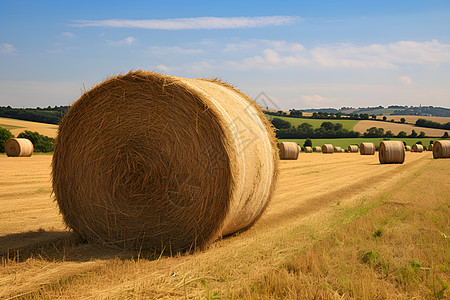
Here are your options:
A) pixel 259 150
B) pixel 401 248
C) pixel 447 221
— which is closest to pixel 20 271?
pixel 259 150

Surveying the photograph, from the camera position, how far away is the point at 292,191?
11.5 meters

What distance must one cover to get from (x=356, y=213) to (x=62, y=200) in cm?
519

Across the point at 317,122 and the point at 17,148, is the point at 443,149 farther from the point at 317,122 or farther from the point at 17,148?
the point at 317,122

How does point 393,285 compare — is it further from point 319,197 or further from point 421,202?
point 319,197

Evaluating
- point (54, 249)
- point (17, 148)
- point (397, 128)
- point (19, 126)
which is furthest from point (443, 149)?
point (397, 128)

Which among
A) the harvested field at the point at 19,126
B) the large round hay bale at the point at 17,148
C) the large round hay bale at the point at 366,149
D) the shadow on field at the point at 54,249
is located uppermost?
the harvested field at the point at 19,126

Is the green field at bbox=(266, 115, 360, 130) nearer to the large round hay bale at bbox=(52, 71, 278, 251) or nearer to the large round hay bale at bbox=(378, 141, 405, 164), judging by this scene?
the large round hay bale at bbox=(378, 141, 405, 164)

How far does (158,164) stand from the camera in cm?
593

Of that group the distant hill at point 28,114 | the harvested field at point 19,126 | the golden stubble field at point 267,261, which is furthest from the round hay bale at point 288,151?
the distant hill at point 28,114

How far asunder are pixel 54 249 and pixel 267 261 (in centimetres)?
289

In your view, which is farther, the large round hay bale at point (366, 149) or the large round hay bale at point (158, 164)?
the large round hay bale at point (366, 149)

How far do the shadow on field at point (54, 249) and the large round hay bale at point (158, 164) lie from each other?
26cm

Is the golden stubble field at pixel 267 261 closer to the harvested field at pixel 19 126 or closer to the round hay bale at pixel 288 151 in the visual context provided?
Answer: the round hay bale at pixel 288 151

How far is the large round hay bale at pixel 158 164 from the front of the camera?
A: 5.65 meters
